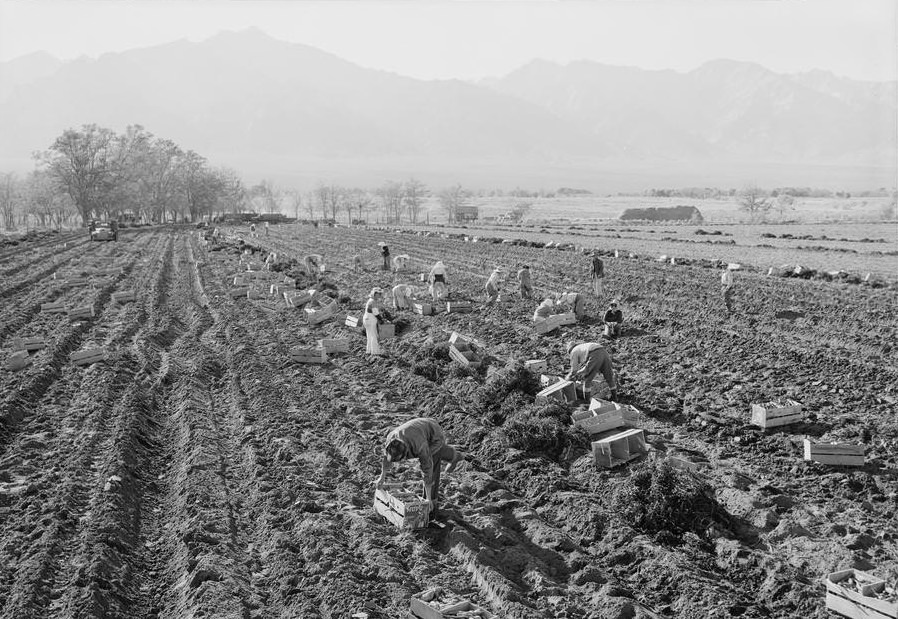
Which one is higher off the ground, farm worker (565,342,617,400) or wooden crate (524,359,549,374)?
farm worker (565,342,617,400)

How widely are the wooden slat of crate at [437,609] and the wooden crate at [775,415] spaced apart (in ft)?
20.1

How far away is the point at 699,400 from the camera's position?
1302cm

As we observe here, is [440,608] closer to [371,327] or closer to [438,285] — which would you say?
[371,327]

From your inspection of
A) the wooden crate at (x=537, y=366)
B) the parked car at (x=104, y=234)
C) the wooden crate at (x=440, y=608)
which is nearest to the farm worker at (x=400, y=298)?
the wooden crate at (x=537, y=366)

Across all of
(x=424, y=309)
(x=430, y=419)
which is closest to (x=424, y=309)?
(x=424, y=309)

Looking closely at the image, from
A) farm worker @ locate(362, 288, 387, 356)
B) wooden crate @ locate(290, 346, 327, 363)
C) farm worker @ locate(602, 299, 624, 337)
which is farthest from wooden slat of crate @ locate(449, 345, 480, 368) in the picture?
farm worker @ locate(602, 299, 624, 337)

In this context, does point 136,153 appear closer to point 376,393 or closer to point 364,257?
point 364,257

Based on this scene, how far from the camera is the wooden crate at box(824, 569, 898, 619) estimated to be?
259 inches

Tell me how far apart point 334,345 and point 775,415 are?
921 centimetres

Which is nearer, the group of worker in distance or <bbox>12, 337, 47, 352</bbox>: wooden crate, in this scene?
the group of worker in distance

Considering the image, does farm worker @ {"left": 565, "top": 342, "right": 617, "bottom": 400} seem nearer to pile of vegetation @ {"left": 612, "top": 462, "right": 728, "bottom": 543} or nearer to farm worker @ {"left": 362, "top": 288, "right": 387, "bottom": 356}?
pile of vegetation @ {"left": 612, "top": 462, "right": 728, "bottom": 543}

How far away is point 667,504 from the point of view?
861cm

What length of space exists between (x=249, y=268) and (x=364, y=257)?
828 centimetres

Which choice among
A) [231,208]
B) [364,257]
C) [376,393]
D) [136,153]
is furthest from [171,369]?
[231,208]
